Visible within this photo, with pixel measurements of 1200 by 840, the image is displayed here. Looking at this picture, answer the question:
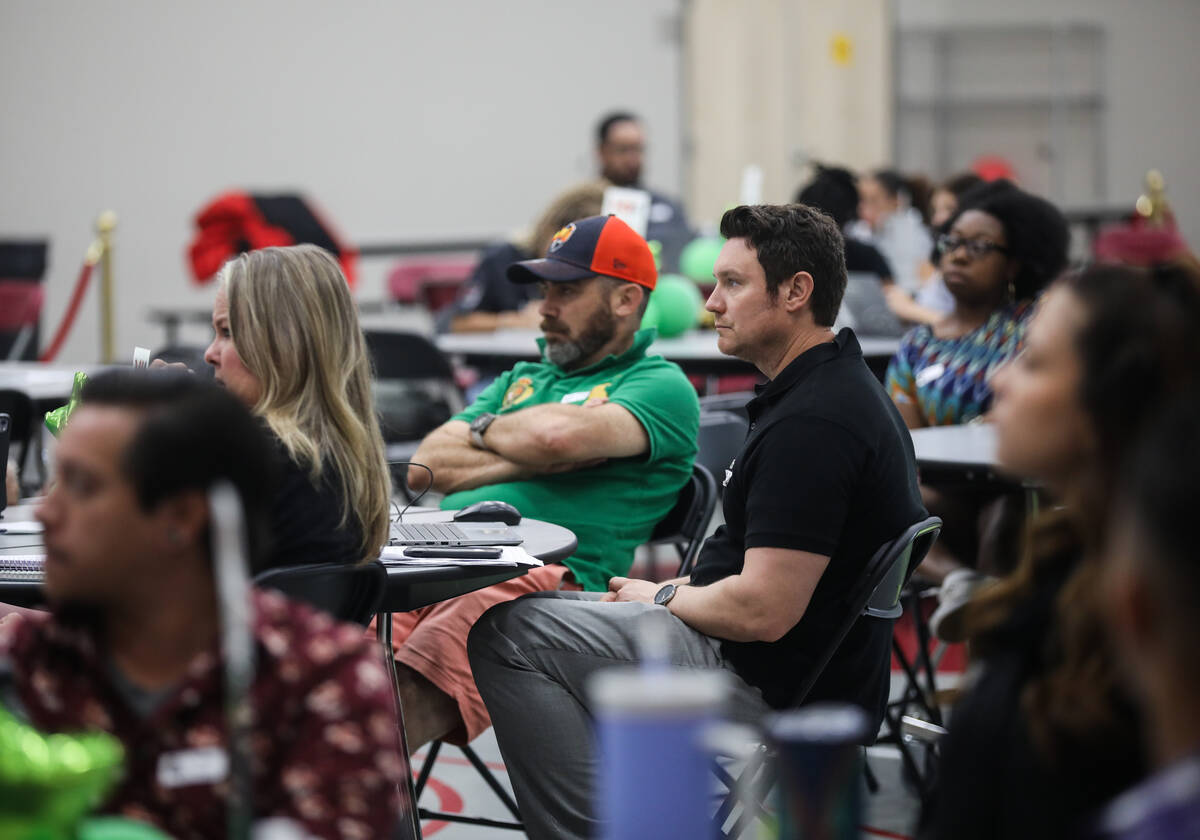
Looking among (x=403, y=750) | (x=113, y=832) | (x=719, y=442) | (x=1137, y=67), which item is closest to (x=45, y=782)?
(x=113, y=832)

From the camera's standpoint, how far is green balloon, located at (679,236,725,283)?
5.46 meters

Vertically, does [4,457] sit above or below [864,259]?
below

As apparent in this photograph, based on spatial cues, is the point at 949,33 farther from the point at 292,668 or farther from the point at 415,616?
the point at 292,668

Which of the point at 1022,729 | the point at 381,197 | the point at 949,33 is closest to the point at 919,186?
the point at 949,33

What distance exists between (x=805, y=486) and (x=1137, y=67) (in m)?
10.6

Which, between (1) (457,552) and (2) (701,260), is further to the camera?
(2) (701,260)

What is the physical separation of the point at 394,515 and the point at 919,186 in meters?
5.87

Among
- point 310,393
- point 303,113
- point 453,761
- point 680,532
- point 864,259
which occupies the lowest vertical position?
point 453,761

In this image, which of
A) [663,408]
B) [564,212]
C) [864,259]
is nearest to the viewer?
[663,408]

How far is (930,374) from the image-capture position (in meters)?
3.71

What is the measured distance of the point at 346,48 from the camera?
10.8 meters

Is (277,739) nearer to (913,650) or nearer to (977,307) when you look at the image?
(977,307)

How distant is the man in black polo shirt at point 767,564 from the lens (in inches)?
84.9

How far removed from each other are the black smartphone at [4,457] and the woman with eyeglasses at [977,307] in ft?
6.87
